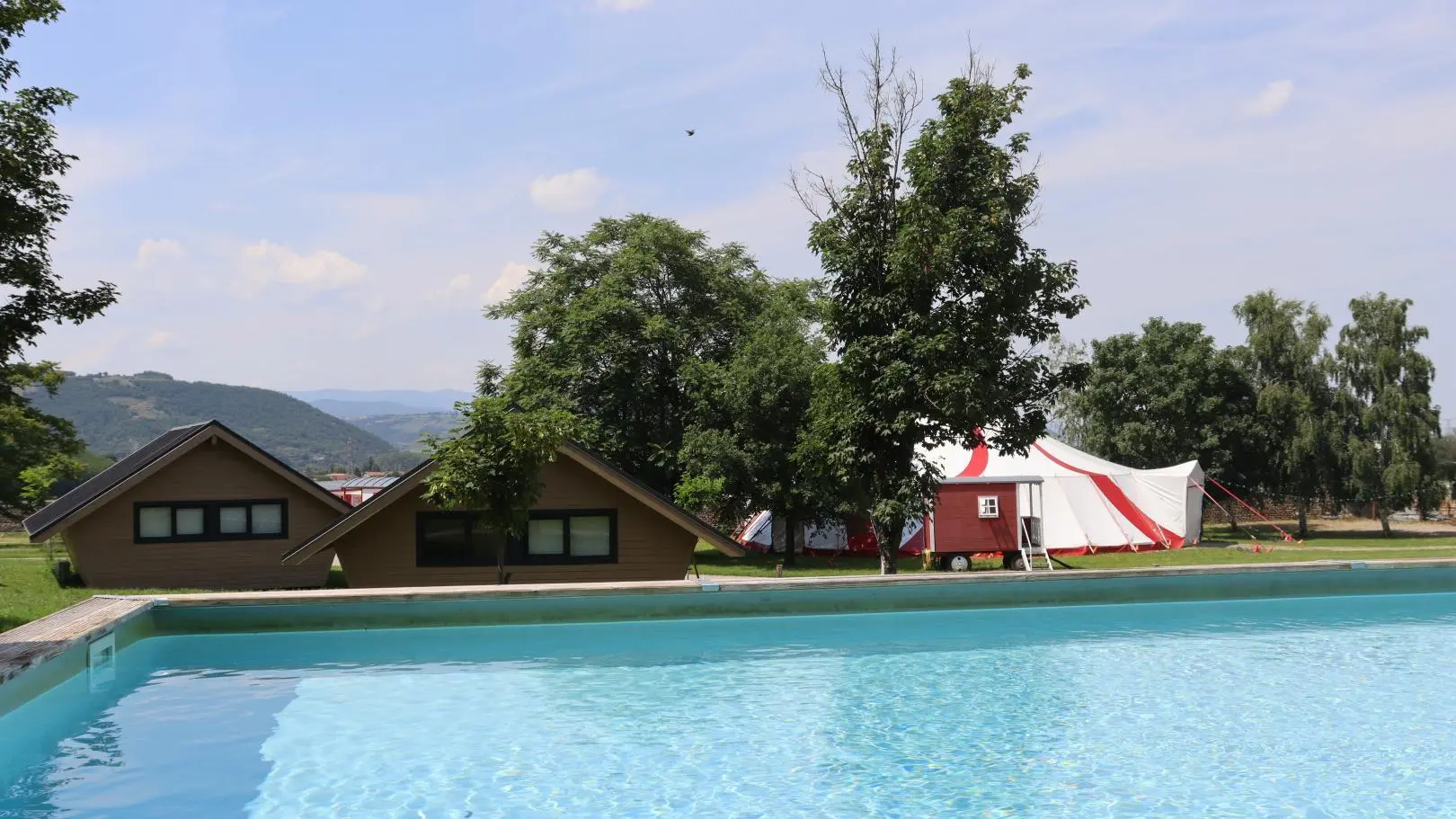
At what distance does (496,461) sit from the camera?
1888cm

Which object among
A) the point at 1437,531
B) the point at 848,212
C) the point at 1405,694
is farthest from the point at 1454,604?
the point at 1437,531

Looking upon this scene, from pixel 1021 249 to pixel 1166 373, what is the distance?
3125 centimetres

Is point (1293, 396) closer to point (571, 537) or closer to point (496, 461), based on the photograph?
point (571, 537)

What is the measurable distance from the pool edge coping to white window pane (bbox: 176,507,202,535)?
33.1 ft

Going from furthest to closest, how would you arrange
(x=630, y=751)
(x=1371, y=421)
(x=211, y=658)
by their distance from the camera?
(x=1371, y=421), (x=211, y=658), (x=630, y=751)

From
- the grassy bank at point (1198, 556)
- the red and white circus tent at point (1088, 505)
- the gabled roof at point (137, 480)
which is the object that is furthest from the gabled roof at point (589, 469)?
the red and white circus tent at point (1088, 505)

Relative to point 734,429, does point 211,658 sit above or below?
below

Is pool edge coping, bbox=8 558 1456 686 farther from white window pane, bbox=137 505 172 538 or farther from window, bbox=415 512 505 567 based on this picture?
white window pane, bbox=137 505 172 538

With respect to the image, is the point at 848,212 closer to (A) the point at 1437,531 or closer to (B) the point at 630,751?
(B) the point at 630,751

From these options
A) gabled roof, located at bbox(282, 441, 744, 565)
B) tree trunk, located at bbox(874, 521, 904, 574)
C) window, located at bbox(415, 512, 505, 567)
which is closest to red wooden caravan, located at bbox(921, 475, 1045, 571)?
tree trunk, located at bbox(874, 521, 904, 574)

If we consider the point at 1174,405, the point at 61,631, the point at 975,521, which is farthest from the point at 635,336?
the point at 61,631

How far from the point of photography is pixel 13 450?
45.6 metres

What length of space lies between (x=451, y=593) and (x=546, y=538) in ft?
23.0

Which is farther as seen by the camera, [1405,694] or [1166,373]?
[1166,373]
